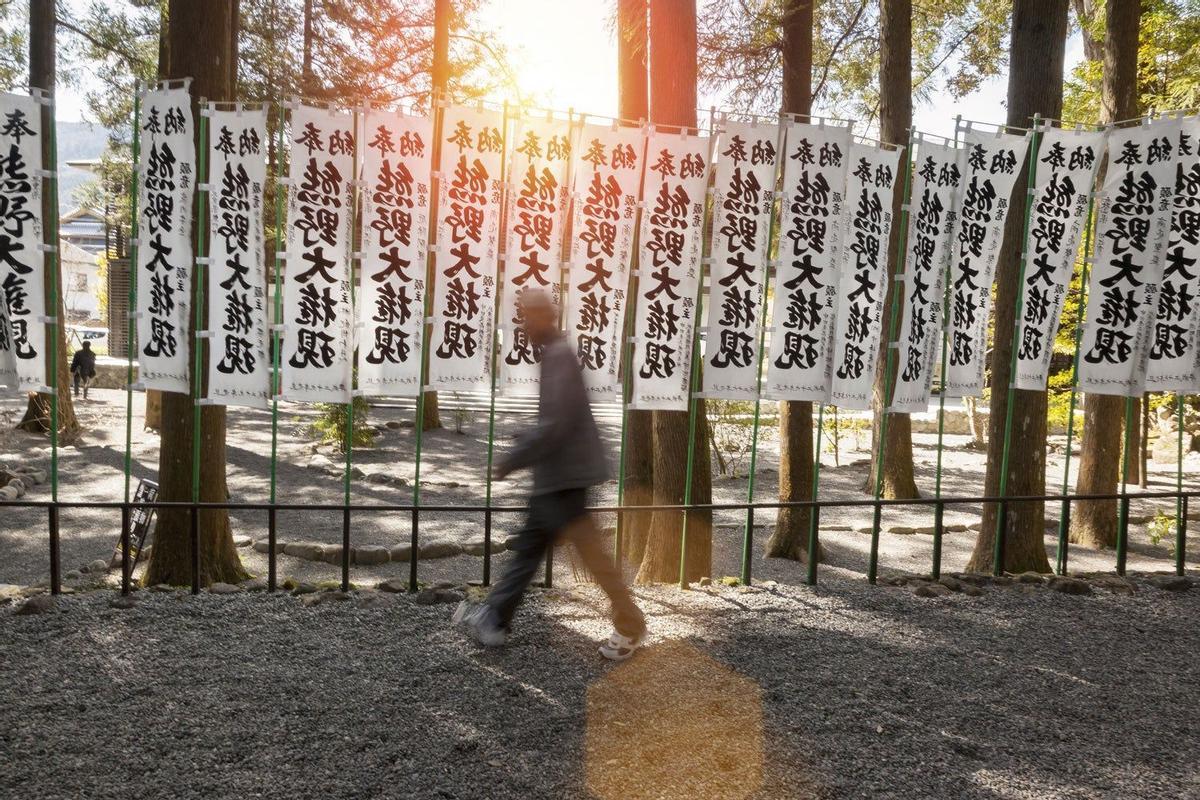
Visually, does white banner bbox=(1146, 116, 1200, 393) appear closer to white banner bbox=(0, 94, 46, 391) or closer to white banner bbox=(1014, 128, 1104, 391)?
white banner bbox=(1014, 128, 1104, 391)

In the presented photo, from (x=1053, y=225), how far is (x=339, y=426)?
11732 mm

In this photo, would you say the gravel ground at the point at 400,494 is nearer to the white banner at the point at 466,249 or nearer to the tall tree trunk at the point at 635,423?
the white banner at the point at 466,249

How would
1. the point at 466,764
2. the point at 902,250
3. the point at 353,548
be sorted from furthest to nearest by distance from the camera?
the point at 353,548 < the point at 902,250 < the point at 466,764

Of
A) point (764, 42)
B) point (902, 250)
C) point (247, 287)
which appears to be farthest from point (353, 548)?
point (764, 42)

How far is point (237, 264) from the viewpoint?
5.40m

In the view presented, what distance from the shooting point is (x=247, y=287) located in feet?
17.8

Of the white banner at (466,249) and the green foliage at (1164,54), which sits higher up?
the green foliage at (1164,54)

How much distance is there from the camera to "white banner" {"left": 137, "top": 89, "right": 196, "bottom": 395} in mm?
5363

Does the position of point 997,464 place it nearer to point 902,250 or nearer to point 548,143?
point 902,250

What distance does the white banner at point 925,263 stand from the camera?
6203 millimetres

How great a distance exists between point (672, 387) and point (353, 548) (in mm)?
4747

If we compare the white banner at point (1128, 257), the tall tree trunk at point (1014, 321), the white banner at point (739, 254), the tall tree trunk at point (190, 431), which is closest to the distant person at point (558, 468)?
the white banner at point (739, 254)

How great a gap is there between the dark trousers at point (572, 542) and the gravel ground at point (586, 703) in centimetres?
29

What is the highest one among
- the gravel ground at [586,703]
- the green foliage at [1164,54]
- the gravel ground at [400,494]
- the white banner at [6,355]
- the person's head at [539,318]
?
the green foliage at [1164,54]
